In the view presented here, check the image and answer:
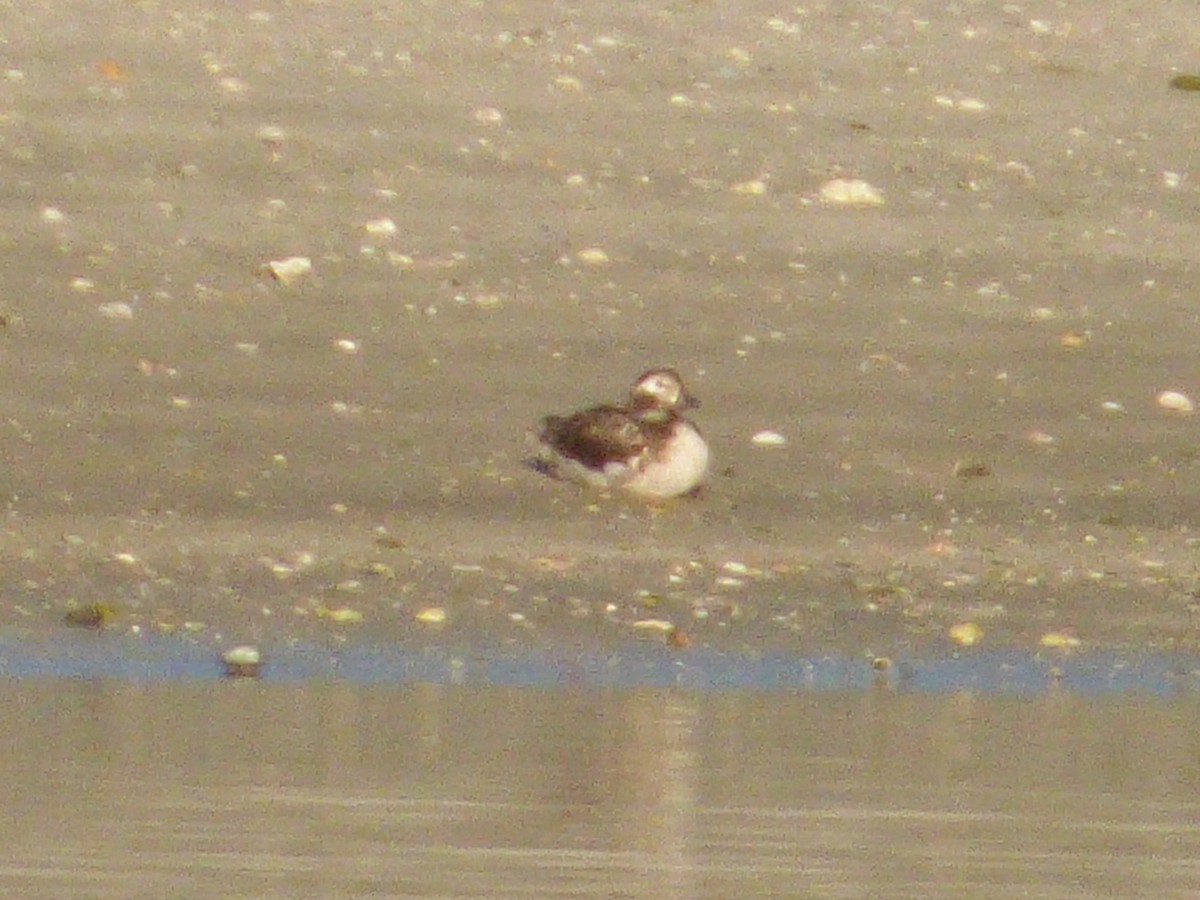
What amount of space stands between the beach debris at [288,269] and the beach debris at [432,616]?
298 cm

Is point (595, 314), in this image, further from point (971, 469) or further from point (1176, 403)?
point (1176, 403)

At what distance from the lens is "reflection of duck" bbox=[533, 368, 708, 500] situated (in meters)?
9.16

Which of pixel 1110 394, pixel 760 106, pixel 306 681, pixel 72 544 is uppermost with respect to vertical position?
pixel 760 106

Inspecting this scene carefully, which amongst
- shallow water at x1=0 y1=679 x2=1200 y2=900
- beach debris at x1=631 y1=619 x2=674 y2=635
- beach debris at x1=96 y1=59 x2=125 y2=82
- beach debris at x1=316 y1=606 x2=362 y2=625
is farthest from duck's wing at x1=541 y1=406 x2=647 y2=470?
beach debris at x1=96 y1=59 x2=125 y2=82

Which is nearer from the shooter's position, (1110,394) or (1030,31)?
(1110,394)

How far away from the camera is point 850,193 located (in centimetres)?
1207

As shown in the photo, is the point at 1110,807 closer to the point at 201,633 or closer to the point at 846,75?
the point at 201,633

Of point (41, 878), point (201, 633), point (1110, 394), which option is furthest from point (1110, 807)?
point (1110, 394)

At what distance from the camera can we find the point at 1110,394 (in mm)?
10383

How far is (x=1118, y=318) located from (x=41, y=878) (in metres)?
6.48

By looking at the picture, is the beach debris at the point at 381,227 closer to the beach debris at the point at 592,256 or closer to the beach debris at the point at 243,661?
the beach debris at the point at 592,256

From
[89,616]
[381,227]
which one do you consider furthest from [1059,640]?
[381,227]

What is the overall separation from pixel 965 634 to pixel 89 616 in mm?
2210

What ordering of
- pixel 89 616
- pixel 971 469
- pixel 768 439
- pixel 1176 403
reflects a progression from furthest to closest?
pixel 1176 403 < pixel 768 439 < pixel 971 469 < pixel 89 616
